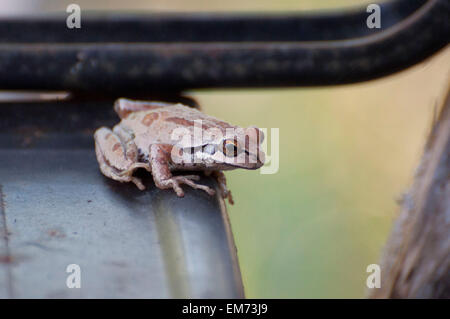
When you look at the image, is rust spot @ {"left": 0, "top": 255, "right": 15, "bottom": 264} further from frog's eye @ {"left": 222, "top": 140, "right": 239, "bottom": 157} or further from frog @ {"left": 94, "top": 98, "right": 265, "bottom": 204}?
frog's eye @ {"left": 222, "top": 140, "right": 239, "bottom": 157}

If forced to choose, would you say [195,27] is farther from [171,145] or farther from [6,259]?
[6,259]

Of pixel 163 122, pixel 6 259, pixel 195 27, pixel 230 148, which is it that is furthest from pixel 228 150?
pixel 6 259

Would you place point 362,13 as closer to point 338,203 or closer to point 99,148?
point 99,148

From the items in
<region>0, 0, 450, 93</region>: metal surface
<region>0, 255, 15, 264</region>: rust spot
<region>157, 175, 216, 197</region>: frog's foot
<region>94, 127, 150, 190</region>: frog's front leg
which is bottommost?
<region>0, 255, 15, 264</region>: rust spot

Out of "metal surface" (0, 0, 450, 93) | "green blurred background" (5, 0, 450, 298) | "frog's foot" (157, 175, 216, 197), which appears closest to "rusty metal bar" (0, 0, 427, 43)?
"metal surface" (0, 0, 450, 93)

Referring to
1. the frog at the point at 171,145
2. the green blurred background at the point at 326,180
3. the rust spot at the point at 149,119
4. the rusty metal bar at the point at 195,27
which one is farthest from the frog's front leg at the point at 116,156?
the green blurred background at the point at 326,180
